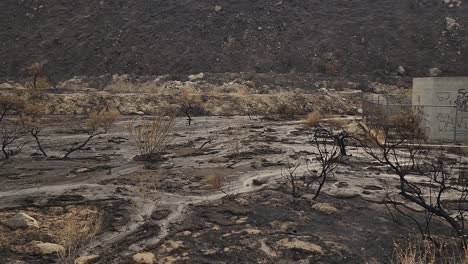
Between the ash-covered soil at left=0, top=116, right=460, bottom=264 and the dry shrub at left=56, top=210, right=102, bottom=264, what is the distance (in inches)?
4.9

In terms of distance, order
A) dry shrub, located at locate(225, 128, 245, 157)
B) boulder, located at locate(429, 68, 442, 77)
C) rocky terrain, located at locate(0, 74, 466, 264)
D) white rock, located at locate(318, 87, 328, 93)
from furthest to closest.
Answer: boulder, located at locate(429, 68, 442, 77)
white rock, located at locate(318, 87, 328, 93)
dry shrub, located at locate(225, 128, 245, 157)
rocky terrain, located at locate(0, 74, 466, 264)

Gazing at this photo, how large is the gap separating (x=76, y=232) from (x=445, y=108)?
16.3 m

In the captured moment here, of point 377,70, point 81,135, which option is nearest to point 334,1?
point 377,70

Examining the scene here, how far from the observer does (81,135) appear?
2077 centimetres

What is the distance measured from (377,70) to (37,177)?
117ft

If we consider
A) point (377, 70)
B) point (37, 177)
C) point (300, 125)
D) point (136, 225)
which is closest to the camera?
point (136, 225)

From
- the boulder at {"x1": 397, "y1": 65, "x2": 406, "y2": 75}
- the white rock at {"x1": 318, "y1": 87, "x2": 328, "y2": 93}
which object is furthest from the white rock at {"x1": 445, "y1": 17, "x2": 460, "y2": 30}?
the white rock at {"x1": 318, "y1": 87, "x2": 328, "y2": 93}

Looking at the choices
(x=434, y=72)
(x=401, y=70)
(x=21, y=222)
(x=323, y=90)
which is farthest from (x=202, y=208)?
(x=434, y=72)

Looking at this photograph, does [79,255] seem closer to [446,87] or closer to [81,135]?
[81,135]

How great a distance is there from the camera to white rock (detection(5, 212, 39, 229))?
7.76 metres

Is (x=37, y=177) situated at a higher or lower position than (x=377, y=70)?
lower

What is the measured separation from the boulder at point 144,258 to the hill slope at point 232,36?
35.8 meters

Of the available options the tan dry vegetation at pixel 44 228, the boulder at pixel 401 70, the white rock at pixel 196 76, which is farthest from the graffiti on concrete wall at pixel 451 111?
the boulder at pixel 401 70

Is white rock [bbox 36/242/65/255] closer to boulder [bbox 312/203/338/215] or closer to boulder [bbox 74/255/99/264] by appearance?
boulder [bbox 74/255/99/264]
